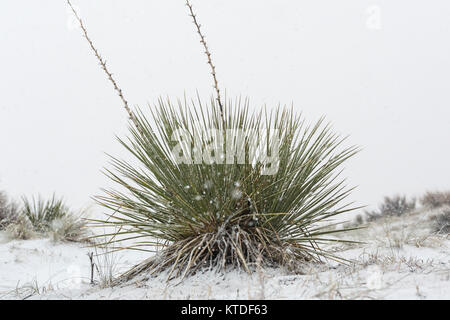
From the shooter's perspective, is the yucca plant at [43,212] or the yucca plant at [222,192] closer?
the yucca plant at [222,192]

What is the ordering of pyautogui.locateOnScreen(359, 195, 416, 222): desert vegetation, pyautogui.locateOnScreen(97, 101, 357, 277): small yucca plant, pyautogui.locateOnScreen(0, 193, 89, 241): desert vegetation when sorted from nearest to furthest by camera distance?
1. pyautogui.locateOnScreen(97, 101, 357, 277): small yucca plant
2. pyautogui.locateOnScreen(0, 193, 89, 241): desert vegetation
3. pyautogui.locateOnScreen(359, 195, 416, 222): desert vegetation

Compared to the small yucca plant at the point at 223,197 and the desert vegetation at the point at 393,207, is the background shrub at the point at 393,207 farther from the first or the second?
the small yucca plant at the point at 223,197

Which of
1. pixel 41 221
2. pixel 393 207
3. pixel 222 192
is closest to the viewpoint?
pixel 222 192

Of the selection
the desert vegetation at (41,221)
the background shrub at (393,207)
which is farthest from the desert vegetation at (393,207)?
the desert vegetation at (41,221)

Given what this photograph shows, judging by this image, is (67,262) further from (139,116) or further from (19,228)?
(139,116)

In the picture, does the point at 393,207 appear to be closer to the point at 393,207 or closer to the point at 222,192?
the point at 393,207

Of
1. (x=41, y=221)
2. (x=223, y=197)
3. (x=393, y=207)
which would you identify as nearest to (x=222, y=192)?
(x=223, y=197)

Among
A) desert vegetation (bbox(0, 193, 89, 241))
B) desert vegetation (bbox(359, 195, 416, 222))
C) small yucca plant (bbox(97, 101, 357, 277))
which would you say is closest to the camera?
small yucca plant (bbox(97, 101, 357, 277))

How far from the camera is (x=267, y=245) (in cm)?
289

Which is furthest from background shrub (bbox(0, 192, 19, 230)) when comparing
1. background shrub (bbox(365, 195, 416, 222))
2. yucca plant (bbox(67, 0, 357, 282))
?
background shrub (bbox(365, 195, 416, 222))

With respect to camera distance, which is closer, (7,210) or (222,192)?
(222,192)

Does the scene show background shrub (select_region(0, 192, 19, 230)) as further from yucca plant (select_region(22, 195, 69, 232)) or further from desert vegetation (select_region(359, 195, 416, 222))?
desert vegetation (select_region(359, 195, 416, 222))

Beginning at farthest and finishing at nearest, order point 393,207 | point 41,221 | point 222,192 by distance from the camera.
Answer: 1. point 393,207
2. point 41,221
3. point 222,192
